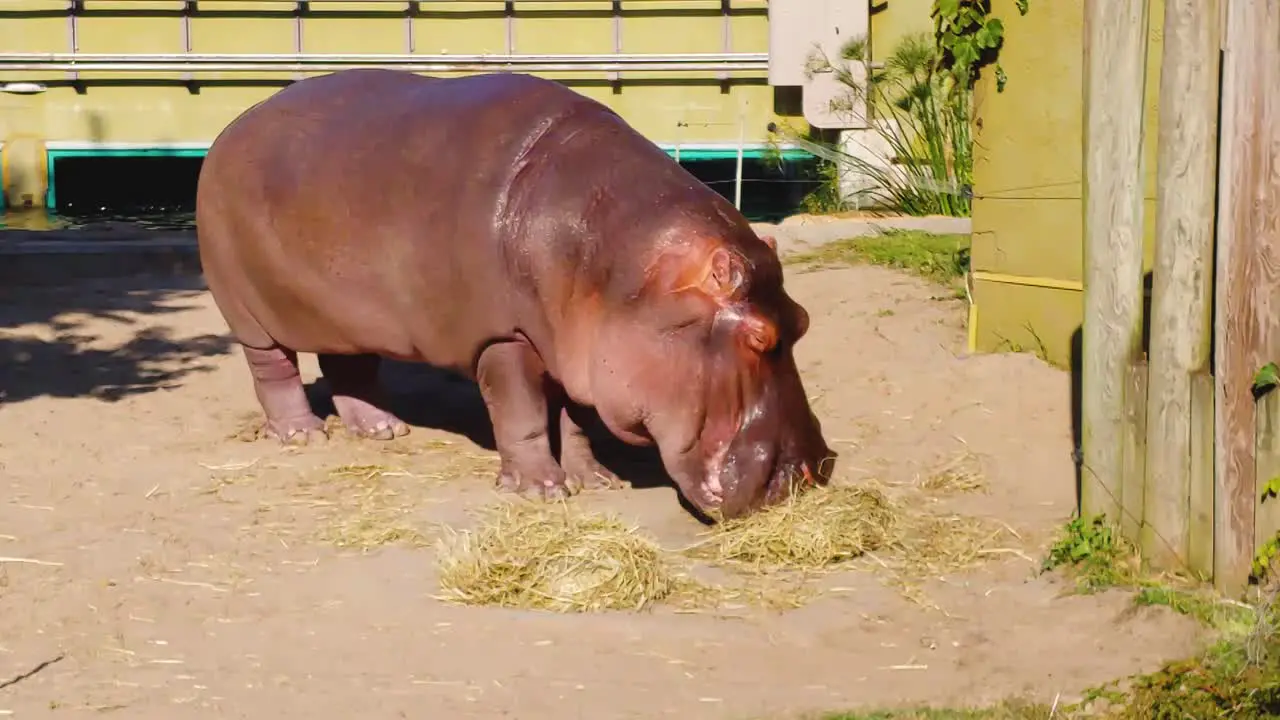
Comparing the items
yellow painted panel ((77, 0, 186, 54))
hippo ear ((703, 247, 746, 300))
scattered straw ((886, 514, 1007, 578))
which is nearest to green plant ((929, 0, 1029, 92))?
hippo ear ((703, 247, 746, 300))

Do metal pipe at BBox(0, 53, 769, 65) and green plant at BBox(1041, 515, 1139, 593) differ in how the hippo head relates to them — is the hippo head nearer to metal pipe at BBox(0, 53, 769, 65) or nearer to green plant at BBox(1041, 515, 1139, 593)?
green plant at BBox(1041, 515, 1139, 593)

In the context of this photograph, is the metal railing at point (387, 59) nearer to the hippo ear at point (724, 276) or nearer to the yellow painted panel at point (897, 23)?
the yellow painted panel at point (897, 23)

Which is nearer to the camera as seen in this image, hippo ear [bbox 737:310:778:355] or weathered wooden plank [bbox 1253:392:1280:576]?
weathered wooden plank [bbox 1253:392:1280:576]

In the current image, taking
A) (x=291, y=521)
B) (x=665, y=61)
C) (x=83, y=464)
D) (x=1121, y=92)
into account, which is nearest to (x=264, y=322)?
(x=83, y=464)

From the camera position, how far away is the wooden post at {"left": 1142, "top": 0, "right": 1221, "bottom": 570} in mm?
4578

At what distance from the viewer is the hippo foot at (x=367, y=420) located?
7176 mm

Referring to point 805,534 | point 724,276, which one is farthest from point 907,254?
point 805,534

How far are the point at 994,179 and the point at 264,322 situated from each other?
3059 mm

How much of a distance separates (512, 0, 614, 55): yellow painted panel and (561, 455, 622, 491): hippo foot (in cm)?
1052

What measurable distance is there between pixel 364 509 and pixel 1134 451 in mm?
2546

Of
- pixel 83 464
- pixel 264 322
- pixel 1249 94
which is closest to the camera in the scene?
pixel 1249 94

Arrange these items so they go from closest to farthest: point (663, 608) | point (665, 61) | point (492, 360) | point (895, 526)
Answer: point (663, 608) → point (895, 526) → point (492, 360) → point (665, 61)

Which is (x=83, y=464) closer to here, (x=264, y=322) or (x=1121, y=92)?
(x=264, y=322)

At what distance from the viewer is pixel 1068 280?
6.94m
